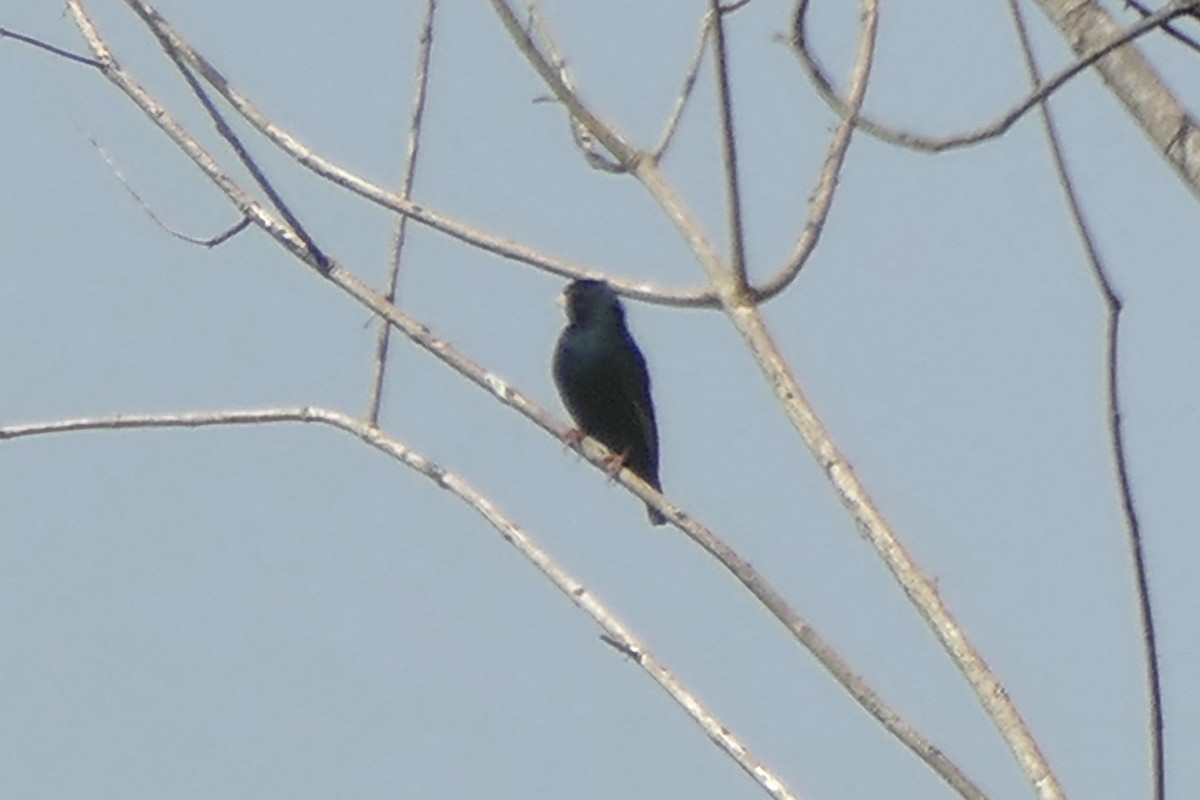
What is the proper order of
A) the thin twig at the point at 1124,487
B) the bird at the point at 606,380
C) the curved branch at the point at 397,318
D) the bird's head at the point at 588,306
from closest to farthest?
the thin twig at the point at 1124,487, the curved branch at the point at 397,318, the bird at the point at 606,380, the bird's head at the point at 588,306

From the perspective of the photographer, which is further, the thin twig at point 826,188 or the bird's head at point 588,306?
the bird's head at point 588,306

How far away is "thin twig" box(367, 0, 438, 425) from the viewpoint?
3.97 meters

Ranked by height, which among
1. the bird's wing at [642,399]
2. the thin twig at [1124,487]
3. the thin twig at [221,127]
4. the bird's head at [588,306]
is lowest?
the thin twig at [1124,487]

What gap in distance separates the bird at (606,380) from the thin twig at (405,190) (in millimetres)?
3898

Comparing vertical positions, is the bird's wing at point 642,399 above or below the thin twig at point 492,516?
above

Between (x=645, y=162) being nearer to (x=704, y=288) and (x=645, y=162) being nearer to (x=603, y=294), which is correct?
(x=704, y=288)

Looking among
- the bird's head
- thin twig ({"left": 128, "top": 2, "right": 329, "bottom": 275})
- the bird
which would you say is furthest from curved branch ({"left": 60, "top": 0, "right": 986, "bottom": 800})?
the bird's head

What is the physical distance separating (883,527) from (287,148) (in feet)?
5.05

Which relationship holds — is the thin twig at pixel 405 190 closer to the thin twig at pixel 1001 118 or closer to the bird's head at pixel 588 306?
the thin twig at pixel 1001 118

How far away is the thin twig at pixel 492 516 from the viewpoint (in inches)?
112

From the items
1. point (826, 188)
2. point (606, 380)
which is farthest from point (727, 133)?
point (606, 380)

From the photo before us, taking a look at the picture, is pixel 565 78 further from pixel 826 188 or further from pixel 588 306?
pixel 588 306

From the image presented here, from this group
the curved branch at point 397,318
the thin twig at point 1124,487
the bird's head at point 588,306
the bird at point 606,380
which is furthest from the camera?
the bird's head at point 588,306

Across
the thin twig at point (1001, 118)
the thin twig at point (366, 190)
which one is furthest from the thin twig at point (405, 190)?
the thin twig at point (1001, 118)
